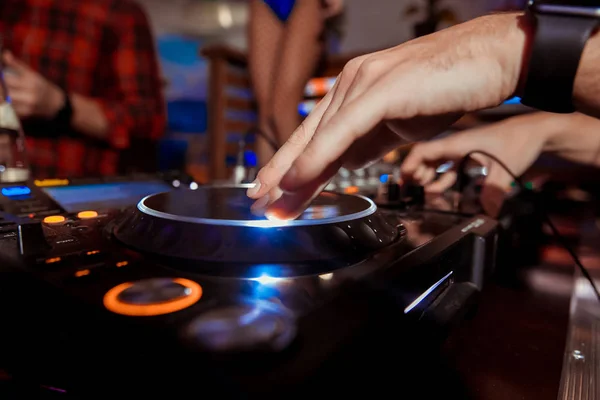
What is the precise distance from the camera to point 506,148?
848 millimetres

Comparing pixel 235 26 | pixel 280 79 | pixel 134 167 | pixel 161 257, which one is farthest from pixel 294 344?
pixel 235 26

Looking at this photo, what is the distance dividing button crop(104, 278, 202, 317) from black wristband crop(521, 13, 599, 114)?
1.12 feet

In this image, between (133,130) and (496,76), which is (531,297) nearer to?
(496,76)

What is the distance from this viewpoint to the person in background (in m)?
1.63

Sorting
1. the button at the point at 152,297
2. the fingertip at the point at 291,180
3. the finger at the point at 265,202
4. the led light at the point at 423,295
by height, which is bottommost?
the led light at the point at 423,295

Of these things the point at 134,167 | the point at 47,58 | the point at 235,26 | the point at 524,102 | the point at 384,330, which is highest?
the point at 235,26

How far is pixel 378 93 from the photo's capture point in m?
0.36

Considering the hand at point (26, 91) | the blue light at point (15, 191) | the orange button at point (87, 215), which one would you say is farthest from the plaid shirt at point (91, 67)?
the orange button at point (87, 215)

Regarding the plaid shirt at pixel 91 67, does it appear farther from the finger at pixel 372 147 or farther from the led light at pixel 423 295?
the led light at pixel 423 295

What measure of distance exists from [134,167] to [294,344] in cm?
170

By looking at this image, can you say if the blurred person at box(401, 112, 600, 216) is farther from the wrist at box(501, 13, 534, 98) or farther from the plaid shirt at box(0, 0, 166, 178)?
the plaid shirt at box(0, 0, 166, 178)

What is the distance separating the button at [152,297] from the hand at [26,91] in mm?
1157

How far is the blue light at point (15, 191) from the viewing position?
19.7 inches

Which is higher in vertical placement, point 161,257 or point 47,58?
point 47,58
